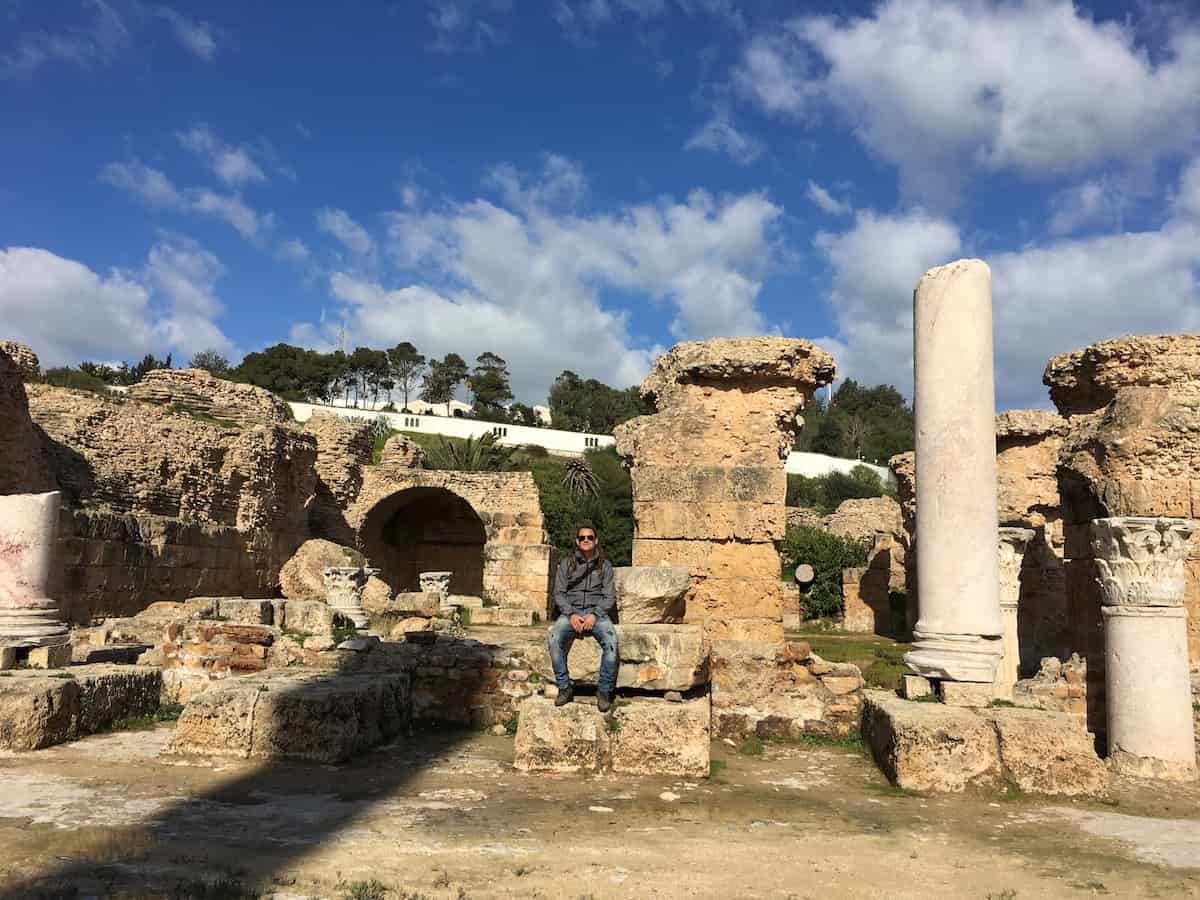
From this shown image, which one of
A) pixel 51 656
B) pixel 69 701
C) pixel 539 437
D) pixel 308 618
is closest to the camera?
pixel 69 701

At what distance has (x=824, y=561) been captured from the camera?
24797mm

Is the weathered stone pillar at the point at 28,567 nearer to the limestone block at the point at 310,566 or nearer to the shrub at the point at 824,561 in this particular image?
the limestone block at the point at 310,566

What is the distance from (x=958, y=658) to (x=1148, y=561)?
72.6 inches

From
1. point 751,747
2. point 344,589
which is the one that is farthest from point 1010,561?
point 344,589

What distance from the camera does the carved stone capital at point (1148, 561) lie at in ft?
22.4

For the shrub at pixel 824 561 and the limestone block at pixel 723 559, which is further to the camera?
the shrub at pixel 824 561

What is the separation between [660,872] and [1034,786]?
122 inches

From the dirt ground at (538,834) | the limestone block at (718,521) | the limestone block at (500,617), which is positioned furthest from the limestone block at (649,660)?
the limestone block at (500,617)

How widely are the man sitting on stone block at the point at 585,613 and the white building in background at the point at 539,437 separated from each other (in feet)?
157

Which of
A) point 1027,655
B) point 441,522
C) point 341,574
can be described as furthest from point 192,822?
point 441,522

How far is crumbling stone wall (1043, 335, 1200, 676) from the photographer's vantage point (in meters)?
7.70

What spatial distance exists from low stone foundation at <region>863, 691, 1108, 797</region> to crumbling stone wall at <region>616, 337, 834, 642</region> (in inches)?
110

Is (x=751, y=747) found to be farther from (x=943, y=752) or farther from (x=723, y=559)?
(x=723, y=559)

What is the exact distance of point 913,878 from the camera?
12.8 feet
